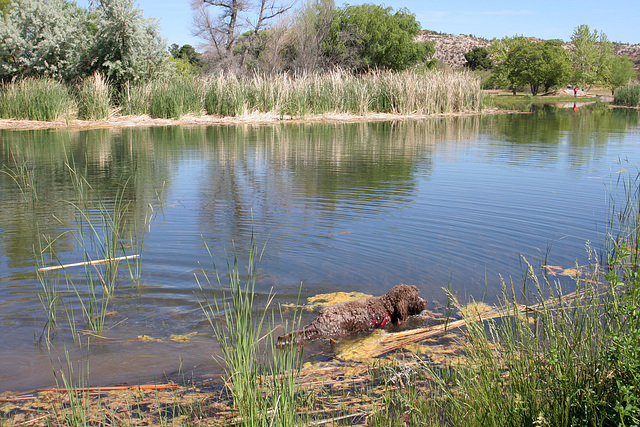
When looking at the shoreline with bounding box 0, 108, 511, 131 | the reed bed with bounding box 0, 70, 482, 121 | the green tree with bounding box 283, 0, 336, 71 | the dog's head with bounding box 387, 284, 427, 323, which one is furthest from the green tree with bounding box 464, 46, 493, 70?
the dog's head with bounding box 387, 284, 427, 323

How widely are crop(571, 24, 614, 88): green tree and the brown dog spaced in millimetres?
57988

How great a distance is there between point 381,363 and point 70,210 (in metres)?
5.27

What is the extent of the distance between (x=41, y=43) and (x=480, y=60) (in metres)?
58.0

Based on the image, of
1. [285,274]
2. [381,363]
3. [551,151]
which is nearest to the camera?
[381,363]

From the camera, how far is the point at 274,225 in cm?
644

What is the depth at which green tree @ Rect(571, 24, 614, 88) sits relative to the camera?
54.6 meters

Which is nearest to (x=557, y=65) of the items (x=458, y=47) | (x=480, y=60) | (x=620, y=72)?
(x=620, y=72)

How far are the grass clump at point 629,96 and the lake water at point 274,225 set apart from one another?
2682 centimetres

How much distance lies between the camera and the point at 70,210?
7039mm

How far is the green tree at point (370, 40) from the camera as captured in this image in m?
45.0

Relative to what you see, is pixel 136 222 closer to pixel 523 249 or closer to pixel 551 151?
pixel 523 249

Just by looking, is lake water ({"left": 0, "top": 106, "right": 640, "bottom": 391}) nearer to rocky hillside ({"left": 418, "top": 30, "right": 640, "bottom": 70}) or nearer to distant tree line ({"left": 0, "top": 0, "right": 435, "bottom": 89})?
distant tree line ({"left": 0, "top": 0, "right": 435, "bottom": 89})

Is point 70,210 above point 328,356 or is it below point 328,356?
above

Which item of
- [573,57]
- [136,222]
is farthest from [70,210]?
[573,57]
